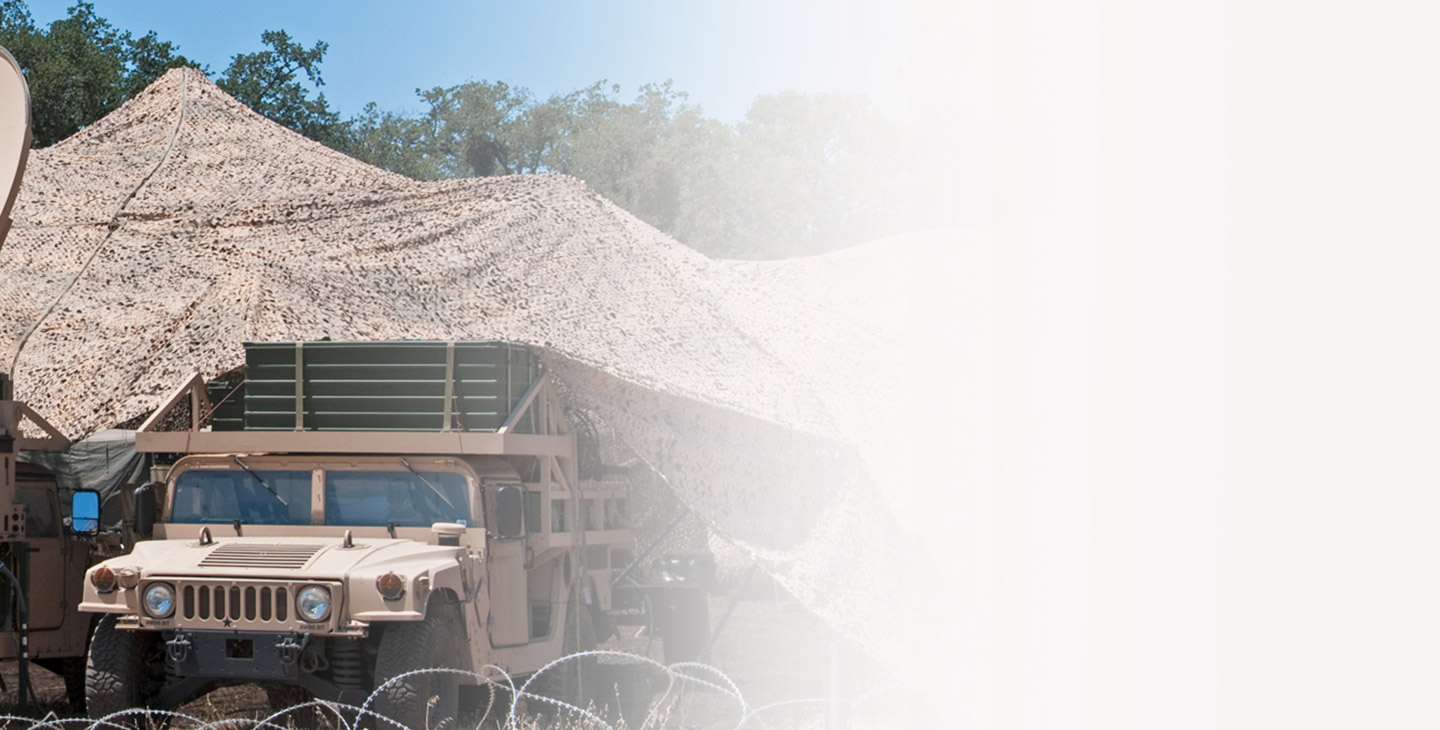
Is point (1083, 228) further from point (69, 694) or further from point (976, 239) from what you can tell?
point (976, 239)

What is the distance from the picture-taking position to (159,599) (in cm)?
810

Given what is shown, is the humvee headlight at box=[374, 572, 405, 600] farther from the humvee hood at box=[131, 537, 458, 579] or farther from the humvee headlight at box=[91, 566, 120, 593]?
the humvee headlight at box=[91, 566, 120, 593]

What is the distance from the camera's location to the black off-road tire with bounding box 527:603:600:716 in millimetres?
9719

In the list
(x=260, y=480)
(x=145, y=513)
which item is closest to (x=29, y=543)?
(x=145, y=513)

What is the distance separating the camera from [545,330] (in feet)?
48.8

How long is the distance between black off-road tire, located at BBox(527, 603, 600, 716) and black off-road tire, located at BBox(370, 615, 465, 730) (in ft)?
4.28

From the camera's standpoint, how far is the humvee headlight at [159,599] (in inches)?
318

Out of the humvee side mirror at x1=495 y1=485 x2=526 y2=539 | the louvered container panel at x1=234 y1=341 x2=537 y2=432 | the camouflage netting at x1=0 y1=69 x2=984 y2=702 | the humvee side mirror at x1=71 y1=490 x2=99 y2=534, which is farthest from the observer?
the camouflage netting at x1=0 y1=69 x2=984 y2=702

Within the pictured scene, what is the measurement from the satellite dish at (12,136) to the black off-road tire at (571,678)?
4961 millimetres

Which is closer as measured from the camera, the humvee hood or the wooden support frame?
the humvee hood

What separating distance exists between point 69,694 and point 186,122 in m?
11.7

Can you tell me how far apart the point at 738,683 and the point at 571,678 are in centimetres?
233

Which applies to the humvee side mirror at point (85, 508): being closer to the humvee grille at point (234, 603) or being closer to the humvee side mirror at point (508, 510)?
the humvee grille at point (234, 603)

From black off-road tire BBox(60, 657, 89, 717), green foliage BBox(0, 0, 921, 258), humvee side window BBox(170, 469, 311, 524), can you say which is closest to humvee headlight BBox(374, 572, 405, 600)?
humvee side window BBox(170, 469, 311, 524)
